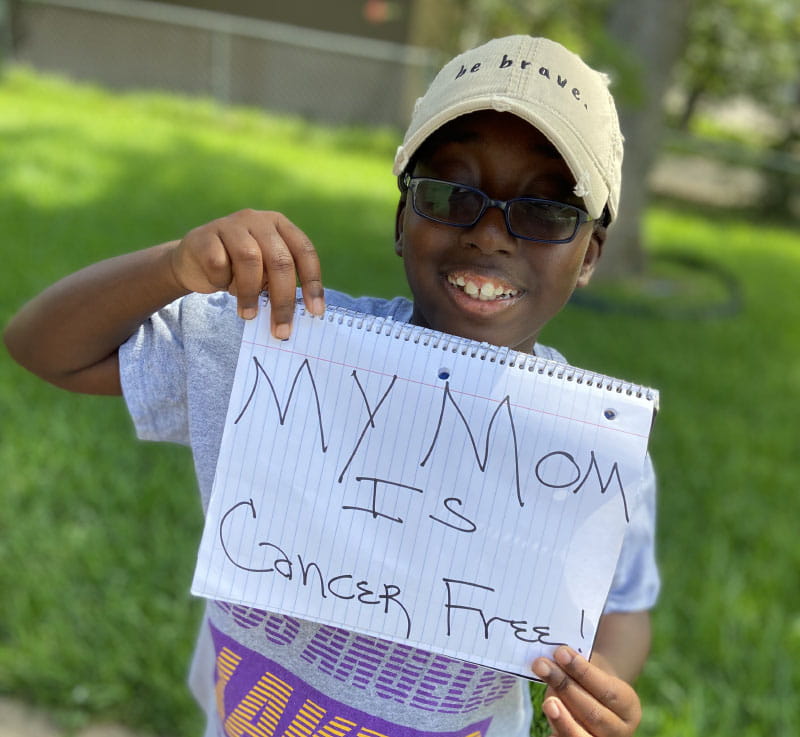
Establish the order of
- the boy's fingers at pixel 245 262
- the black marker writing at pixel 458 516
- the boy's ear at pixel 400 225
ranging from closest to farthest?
the boy's fingers at pixel 245 262, the black marker writing at pixel 458 516, the boy's ear at pixel 400 225

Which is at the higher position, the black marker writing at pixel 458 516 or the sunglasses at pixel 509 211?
the sunglasses at pixel 509 211

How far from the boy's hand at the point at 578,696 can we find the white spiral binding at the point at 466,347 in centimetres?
34

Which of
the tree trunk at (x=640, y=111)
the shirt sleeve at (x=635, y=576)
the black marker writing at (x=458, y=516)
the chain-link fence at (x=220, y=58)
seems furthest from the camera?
the chain-link fence at (x=220, y=58)

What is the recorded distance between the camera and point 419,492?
103cm

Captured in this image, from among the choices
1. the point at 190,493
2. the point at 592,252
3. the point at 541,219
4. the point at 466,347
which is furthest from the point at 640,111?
the point at 466,347

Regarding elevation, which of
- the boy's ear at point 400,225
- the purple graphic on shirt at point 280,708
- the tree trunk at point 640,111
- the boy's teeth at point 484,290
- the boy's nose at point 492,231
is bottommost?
the purple graphic on shirt at point 280,708

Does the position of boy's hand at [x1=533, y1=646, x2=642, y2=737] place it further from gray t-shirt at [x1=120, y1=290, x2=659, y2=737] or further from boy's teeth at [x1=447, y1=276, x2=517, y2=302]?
boy's teeth at [x1=447, y1=276, x2=517, y2=302]

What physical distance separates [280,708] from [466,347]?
1.87 ft

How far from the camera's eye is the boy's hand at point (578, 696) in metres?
1.01

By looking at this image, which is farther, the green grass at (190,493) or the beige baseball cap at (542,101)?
the green grass at (190,493)

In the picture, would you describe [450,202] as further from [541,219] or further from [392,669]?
[392,669]

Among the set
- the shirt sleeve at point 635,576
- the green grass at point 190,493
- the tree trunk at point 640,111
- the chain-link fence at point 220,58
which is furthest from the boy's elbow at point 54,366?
the chain-link fence at point 220,58

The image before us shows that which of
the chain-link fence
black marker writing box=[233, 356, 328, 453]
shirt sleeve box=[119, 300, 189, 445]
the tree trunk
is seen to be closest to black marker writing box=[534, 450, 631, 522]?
black marker writing box=[233, 356, 328, 453]

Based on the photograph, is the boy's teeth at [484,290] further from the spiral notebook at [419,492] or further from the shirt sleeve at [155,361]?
the shirt sleeve at [155,361]
